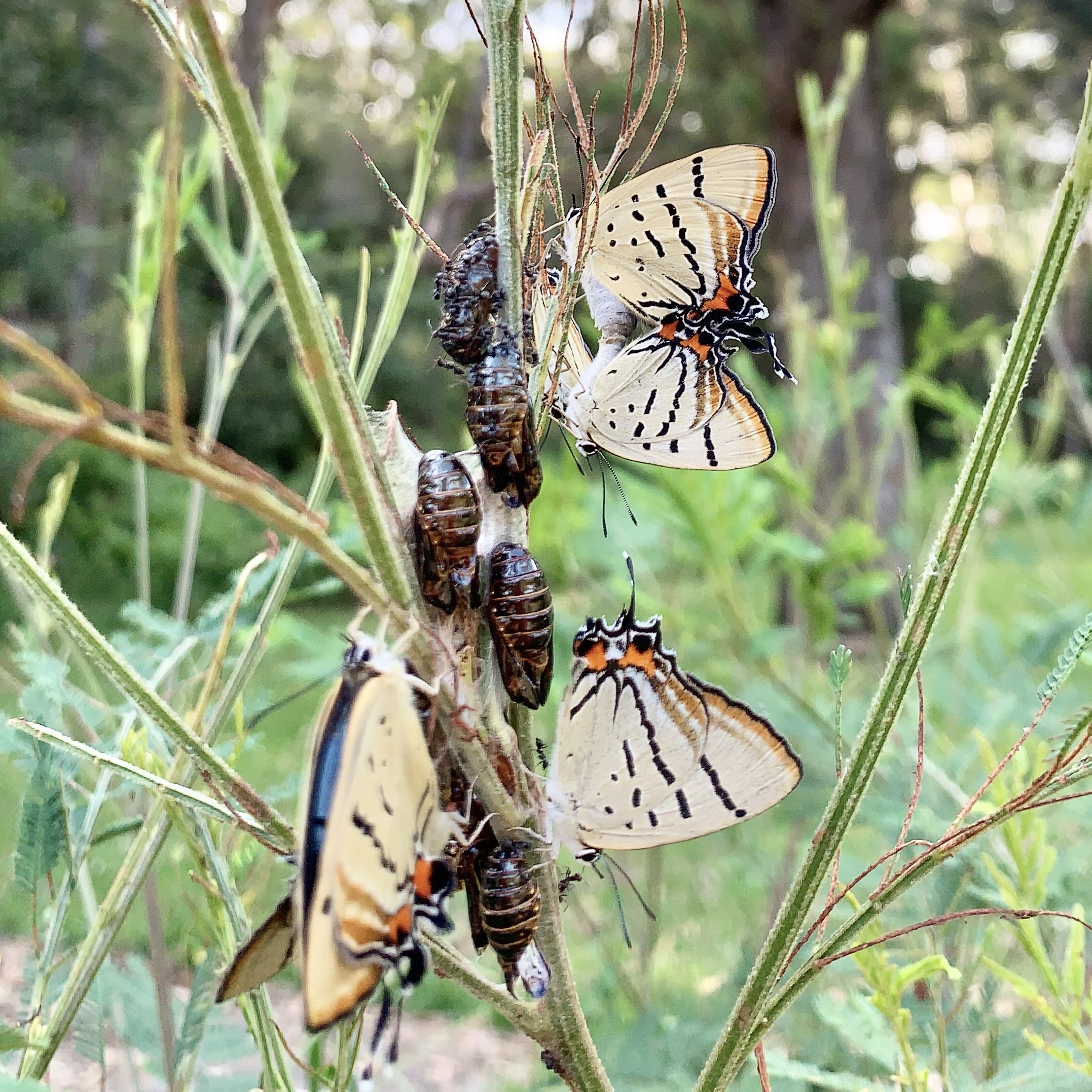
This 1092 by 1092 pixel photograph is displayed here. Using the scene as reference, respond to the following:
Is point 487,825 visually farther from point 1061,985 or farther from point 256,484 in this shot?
point 1061,985

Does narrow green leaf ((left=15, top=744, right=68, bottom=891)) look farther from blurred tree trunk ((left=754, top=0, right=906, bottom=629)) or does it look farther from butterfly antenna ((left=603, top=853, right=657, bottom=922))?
blurred tree trunk ((left=754, top=0, right=906, bottom=629))

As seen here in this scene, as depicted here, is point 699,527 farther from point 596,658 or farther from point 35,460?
point 35,460

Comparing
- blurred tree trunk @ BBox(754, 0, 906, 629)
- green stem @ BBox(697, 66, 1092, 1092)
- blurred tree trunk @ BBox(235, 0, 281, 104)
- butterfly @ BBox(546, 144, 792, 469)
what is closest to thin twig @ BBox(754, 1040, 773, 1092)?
green stem @ BBox(697, 66, 1092, 1092)

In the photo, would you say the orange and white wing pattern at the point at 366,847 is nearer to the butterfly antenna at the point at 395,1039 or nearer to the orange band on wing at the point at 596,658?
the butterfly antenna at the point at 395,1039

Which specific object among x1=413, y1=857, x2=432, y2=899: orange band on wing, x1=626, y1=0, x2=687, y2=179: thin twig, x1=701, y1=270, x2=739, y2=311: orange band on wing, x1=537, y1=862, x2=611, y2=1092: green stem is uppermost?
x1=626, y1=0, x2=687, y2=179: thin twig

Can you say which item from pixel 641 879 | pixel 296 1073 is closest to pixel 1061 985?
pixel 296 1073

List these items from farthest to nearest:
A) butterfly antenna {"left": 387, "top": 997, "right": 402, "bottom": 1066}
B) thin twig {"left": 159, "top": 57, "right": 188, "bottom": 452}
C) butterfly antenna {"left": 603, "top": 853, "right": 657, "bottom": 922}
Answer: butterfly antenna {"left": 603, "top": 853, "right": 657, "bottom": 922} < butterfly antenna {"left": 387, "top": 997, "right": 402, "bottom": 1066} < thin twig {"left": 159, "top": 57, "right": 188, "bottom": 452}
